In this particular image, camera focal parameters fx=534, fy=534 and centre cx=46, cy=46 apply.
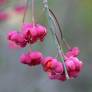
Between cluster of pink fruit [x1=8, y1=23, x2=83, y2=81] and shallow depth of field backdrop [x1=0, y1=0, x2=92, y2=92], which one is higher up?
shallow depth of field backdrop [x1=0, y1=0, x2=92, y2=92]

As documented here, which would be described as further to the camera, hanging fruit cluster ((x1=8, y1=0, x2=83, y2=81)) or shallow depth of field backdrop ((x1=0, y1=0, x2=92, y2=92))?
shallow depth of field backdrop ((x1=0, y1=0, x2=92, y2=92))

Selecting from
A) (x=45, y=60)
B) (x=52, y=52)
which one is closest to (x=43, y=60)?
(x=45, y=60)

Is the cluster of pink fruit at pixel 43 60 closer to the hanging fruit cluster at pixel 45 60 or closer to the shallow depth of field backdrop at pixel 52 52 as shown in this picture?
the hanging fruit cluster at pixel 45 60

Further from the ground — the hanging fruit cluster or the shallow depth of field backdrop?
the shallow depth of field backdrop

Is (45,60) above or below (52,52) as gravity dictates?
below

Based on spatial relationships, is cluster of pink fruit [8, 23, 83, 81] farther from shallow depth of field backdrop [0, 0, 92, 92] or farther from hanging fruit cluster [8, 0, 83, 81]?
shallow depth of field backdrop [0, 0, 92, 92]

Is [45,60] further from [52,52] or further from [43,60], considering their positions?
[52,52]

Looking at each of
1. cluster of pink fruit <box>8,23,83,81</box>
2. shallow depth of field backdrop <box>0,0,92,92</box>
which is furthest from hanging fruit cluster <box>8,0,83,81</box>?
shallow depth of field backdrop <box>0,0,92,92</box>

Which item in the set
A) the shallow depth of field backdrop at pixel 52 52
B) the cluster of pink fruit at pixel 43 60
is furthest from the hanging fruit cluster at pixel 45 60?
the shallow depth of field backdrop at pixel 52 52

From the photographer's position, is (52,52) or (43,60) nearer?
(43,60)

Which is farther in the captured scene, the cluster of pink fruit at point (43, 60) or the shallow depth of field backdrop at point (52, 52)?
the shallow depth of field backdrop at point (52, 52)
